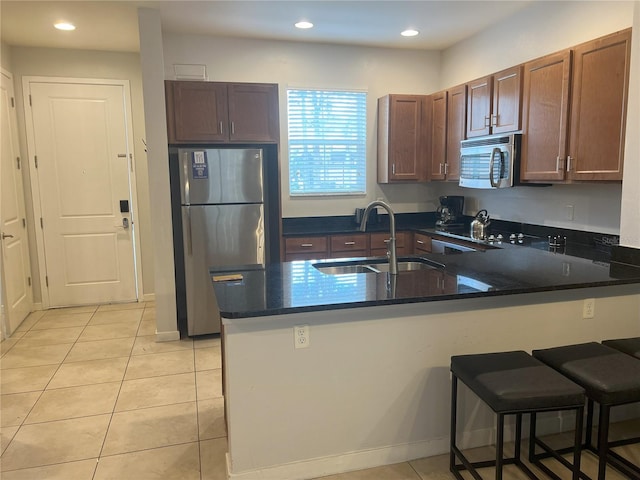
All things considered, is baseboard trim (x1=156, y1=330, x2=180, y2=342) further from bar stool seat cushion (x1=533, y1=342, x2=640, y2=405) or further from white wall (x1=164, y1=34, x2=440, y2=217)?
bar stool seat cushion (x1=533, y1=342, x2=640, y2=405)

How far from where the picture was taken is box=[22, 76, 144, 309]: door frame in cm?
471

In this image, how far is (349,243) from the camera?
4535 mm

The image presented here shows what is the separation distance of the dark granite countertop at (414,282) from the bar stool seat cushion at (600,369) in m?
0.30

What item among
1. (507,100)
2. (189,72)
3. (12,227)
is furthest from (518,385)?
(12,227)

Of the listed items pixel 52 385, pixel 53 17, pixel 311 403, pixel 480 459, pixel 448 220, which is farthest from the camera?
pixel 448 220

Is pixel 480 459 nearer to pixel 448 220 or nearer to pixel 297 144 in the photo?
pixel 448 220

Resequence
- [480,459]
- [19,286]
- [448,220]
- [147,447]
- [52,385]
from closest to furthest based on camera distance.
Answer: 1. [480,459]
2. [147,447]
3. [52,385]
4. [19,286]
5. [448,220]

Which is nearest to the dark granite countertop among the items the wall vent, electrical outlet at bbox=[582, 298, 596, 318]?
electrical outlet at bbox=[582, 298, 596, 318]

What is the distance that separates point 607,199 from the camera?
3260mm

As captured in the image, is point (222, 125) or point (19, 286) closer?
point (222, 125)

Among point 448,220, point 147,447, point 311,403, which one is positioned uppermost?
point 448,220

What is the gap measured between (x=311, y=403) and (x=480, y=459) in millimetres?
912

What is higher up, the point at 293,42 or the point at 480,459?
the point at 293,42

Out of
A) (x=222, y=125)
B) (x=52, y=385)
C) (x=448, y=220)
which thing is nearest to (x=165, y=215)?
(x=222, y=125)
